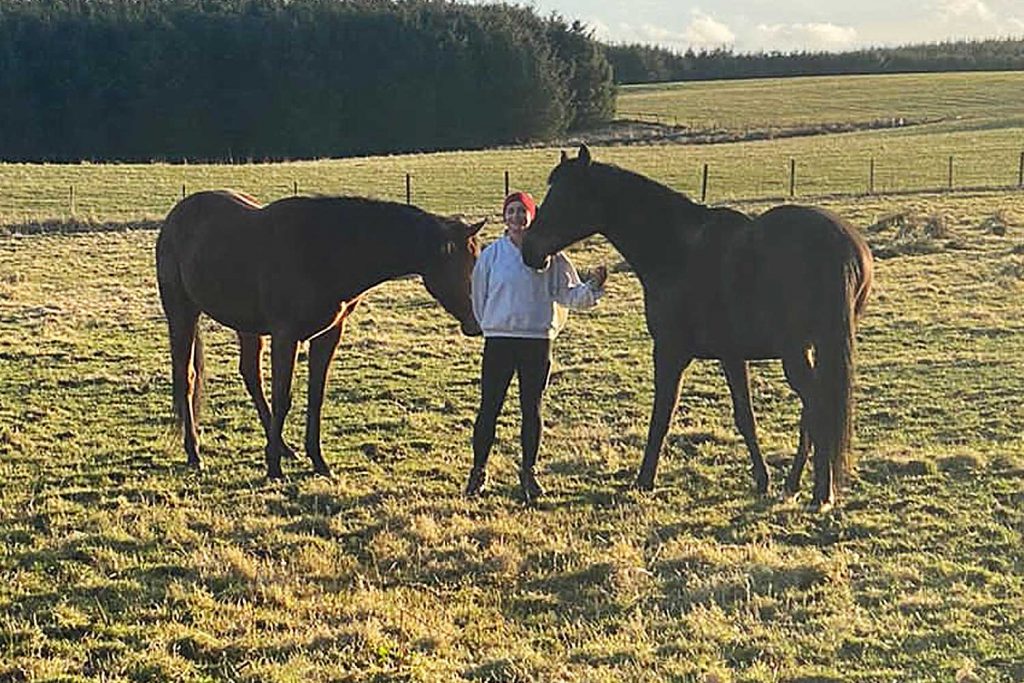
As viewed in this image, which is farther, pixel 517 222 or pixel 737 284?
pixel 517 222

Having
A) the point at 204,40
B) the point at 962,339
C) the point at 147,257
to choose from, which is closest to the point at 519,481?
the point at 962,339

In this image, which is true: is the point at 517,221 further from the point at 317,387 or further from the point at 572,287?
the point at 317,387

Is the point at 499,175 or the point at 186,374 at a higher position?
the point at 499,175

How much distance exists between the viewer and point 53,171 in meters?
38.8

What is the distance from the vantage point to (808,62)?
9812 centimetres


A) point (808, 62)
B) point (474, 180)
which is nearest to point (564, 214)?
point (474, 180)

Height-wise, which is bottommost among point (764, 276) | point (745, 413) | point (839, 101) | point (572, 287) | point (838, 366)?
point (745, 413)

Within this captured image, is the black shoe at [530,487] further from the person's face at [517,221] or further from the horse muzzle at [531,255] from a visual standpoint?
the person's face at [517,221]

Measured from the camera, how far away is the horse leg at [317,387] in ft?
25.4

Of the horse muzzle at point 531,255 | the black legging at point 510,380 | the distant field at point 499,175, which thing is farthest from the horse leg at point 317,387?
the distant field at point 499,175

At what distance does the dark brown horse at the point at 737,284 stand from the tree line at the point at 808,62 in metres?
88.6

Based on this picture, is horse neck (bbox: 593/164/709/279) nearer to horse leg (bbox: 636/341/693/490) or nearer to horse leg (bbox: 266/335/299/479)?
horse leg (bbox: 636/341/693/490)

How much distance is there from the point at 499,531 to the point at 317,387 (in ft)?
7.14

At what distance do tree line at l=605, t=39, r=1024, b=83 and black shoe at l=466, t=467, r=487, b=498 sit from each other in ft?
292
